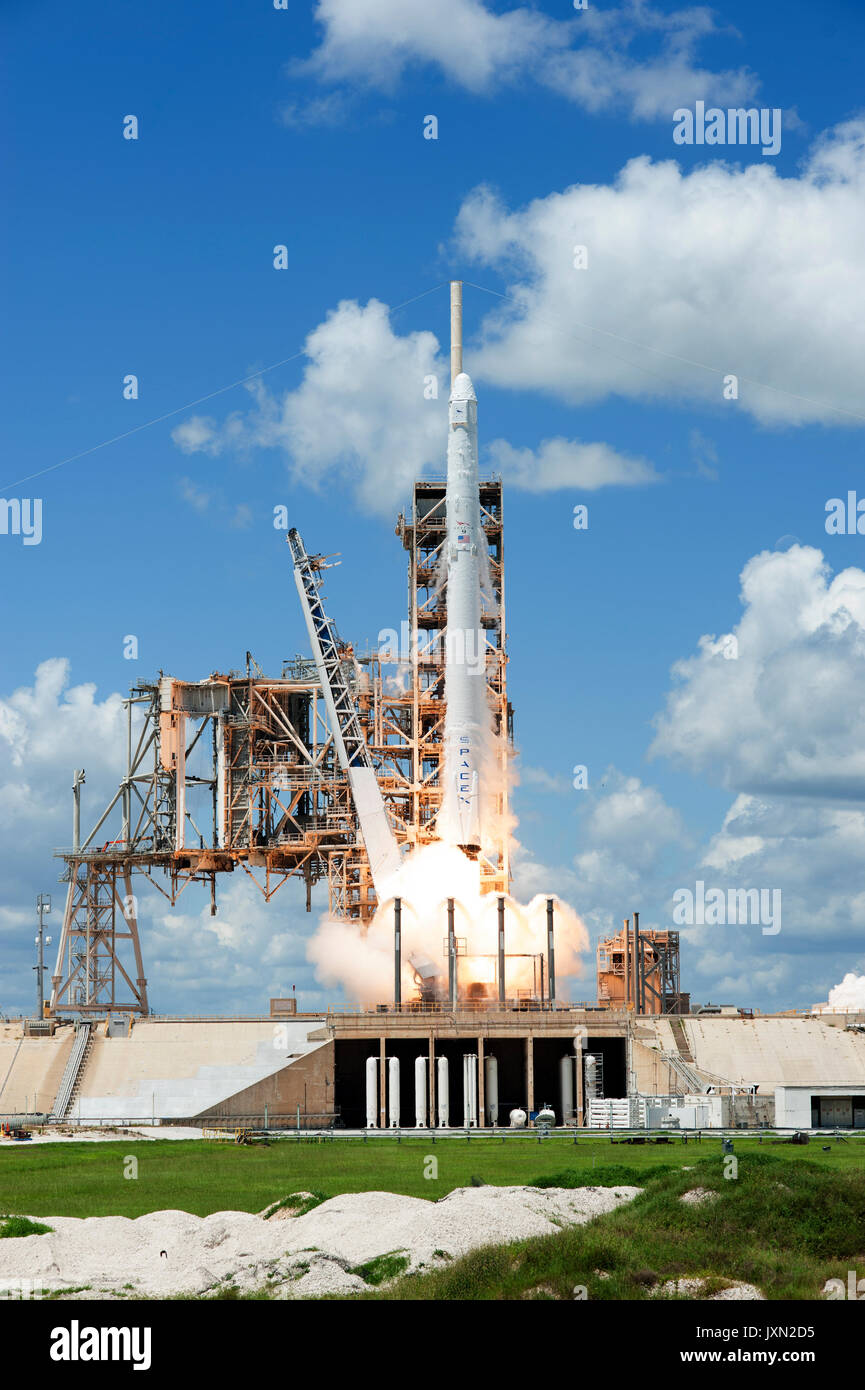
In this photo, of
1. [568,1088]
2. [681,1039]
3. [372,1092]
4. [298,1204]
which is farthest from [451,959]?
[298,1204]

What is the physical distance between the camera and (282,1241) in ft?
102

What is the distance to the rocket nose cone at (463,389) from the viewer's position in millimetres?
88938

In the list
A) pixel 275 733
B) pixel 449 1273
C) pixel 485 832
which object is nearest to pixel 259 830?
pixel 275 733

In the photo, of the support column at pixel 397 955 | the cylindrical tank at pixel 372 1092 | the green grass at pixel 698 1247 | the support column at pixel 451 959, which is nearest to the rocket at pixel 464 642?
the support column at pixel 451 959

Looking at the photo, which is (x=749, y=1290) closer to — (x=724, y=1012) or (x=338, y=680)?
(x=724, y=1012)

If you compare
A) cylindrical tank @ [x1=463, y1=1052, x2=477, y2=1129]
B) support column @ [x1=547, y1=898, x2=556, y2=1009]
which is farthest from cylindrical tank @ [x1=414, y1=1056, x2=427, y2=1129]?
support column @ [x1=547, y1=898, x2=556, y2=1009]

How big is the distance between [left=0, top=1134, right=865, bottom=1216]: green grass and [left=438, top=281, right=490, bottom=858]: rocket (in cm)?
2725

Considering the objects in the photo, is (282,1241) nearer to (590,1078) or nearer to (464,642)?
(590,1078)

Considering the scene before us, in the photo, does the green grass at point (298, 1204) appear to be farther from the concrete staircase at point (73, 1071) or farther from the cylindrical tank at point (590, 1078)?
the concrete staircase at point (73, 1071)

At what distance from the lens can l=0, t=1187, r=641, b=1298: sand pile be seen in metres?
27.8

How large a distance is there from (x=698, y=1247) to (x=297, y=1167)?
2162 cm

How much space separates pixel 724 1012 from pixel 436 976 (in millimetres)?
16013

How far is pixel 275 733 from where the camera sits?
100500mm

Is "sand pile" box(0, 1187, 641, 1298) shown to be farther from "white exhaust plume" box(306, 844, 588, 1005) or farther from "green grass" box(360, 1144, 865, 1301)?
"white exhaust plume" box(306, 844, 588, 1005)
